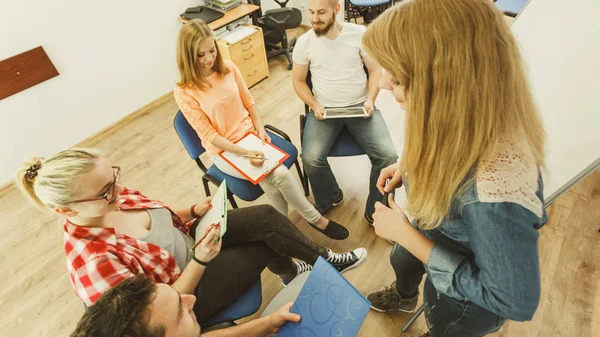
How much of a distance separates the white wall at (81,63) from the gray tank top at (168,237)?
92.3 inches

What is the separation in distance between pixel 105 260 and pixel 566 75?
7.10 ft

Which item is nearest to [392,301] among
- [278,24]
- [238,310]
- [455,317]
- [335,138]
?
[455,317]

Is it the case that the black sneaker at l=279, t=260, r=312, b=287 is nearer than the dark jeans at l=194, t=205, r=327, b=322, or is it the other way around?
the dark jeans at l=194, t=205, r=327, b=322

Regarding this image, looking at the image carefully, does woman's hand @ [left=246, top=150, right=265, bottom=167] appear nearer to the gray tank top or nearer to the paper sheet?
the paper sheet

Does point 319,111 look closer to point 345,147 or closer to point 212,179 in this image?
point 345,147

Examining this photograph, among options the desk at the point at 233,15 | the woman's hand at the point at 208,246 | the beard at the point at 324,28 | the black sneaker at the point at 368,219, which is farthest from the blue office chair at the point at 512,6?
the woman's hand at the point at 208,246

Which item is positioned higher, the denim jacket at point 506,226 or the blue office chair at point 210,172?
the denim jacket at point 506,226

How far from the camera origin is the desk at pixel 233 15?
3.26 m

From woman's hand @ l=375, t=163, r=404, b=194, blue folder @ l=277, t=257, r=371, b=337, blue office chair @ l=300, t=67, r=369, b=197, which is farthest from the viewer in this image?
blue office chair @ l=300, t=67, r=369, b=197

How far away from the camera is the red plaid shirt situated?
3.61 feet

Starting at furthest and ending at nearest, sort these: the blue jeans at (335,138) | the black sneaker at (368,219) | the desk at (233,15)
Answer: the desk at (233,15), the black sneaker at (368,219), the blue jeans at (335,138)

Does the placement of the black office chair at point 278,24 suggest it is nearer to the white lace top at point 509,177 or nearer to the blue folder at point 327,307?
the blue folder at point 327,307

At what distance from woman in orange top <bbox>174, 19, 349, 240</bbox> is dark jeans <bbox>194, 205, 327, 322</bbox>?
0.35 metres

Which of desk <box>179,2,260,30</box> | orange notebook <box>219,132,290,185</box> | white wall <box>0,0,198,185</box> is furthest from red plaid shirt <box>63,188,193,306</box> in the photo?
desk <box>179,2,260,30</box>
